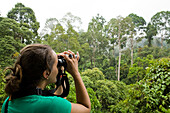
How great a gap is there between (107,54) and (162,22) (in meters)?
8.01

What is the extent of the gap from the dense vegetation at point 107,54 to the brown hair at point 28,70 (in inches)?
48.5

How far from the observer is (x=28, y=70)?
52 cm

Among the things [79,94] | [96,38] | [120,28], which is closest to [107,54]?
[96,38]

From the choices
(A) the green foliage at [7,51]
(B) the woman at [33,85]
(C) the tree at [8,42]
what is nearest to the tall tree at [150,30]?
(C) the tree at [8,42]

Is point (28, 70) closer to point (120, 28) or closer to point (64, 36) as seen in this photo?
point (64, 36)

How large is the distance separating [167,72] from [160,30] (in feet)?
60.6

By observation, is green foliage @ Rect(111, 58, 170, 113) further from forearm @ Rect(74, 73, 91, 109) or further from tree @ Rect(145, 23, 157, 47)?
tree @ Rect(145, 23, 157, 47)

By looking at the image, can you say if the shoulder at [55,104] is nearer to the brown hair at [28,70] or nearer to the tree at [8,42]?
the brown hair at [28,70]

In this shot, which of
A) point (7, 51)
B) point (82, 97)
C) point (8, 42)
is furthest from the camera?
point (8, 42)

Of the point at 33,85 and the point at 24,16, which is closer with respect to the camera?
the point at 33,85

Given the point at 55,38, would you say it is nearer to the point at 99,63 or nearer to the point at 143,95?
the point at 99,63

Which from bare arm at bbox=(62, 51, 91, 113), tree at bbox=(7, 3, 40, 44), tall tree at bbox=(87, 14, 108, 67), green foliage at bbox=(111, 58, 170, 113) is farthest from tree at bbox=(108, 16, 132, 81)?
bare arm at bbox=(62, 51, 91, 113)

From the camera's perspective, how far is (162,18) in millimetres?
16562

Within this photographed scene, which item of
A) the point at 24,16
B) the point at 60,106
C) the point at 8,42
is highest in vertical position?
the point at 24,16
